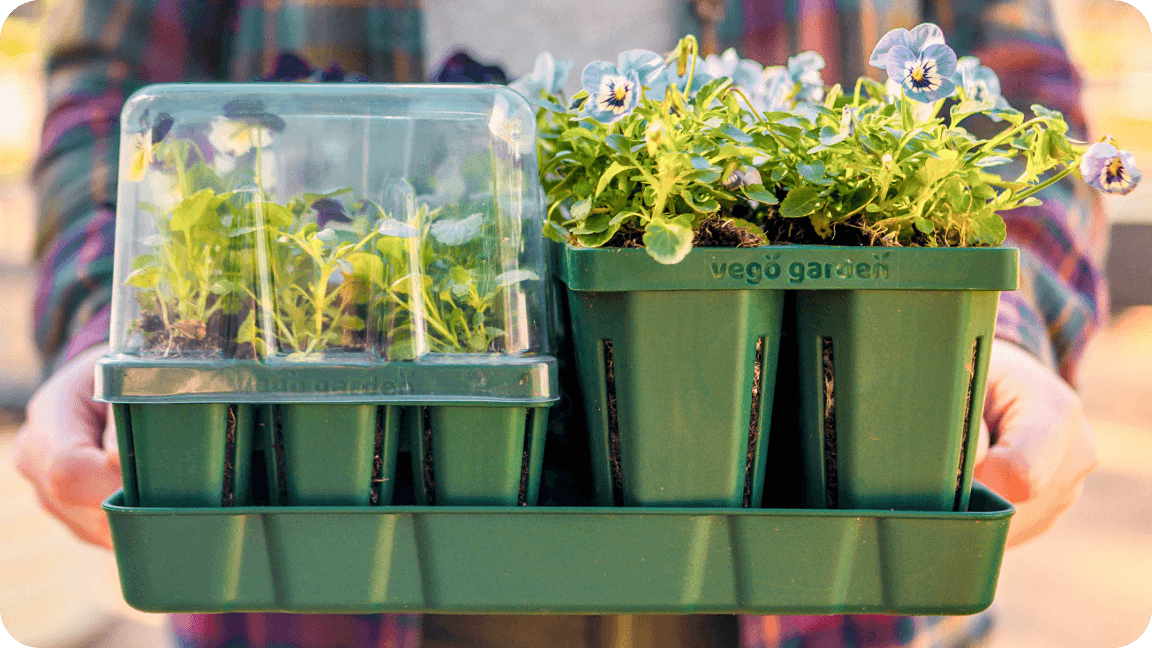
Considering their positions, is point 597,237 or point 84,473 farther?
point 84,473

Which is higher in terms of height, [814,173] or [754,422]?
[814,173]

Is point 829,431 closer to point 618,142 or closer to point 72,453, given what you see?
point 618,142

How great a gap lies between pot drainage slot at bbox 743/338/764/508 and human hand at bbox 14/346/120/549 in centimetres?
60

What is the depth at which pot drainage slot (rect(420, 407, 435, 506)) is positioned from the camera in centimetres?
52

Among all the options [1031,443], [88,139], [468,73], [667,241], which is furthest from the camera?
[88,139]

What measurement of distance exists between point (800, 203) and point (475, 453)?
26 cm

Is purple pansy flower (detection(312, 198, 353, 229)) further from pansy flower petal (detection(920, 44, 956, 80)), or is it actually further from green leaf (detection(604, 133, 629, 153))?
pansy flower petal (detection(920, 44, 956, 80))

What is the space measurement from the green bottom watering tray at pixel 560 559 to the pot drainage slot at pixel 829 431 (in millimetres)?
24

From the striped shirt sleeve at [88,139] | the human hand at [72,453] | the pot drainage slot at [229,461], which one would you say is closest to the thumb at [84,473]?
the human hand at [72,453]

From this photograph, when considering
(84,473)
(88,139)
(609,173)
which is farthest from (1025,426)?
(88,139)

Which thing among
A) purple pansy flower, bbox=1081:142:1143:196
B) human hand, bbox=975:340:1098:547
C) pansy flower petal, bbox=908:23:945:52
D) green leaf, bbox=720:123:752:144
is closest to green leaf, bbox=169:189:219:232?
green leaf, bbox=720:123:752:144

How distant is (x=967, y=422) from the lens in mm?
518

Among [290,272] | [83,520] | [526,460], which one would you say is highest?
[290,272]

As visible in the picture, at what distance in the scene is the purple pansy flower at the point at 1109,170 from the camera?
495mm
